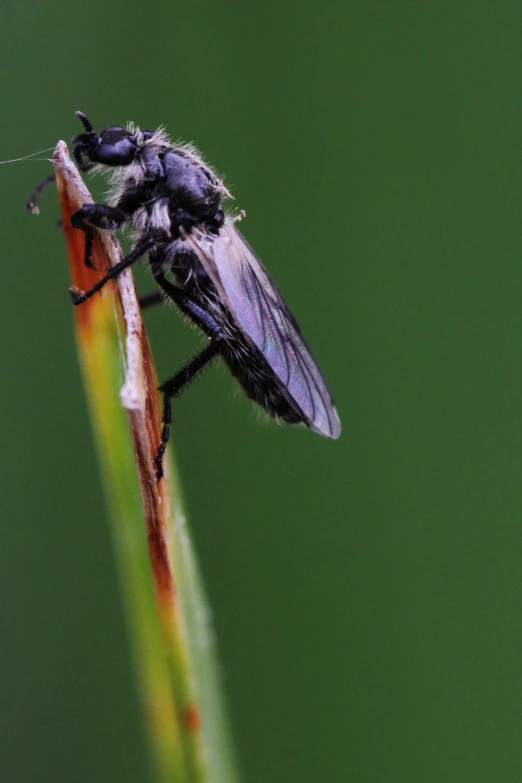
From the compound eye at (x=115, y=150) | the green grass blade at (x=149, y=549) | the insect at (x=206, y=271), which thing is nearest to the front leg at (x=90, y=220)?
the green grass blade at (x=149, y=549)

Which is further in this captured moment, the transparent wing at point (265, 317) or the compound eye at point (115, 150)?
the compound eye at point (115, 150)

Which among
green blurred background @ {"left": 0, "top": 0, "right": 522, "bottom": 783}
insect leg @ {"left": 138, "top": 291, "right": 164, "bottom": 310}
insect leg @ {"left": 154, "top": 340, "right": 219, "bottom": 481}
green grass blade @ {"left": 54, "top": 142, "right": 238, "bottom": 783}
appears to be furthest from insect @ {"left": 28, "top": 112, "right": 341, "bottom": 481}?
green grass blade @ {"left": 54, "top": 142, "right": 238, "bottom": 783}

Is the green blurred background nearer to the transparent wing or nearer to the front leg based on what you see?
the transparent wing

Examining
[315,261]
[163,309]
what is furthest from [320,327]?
[163,309]

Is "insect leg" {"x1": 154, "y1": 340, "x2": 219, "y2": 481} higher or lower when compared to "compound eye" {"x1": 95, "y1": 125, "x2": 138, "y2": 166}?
lower

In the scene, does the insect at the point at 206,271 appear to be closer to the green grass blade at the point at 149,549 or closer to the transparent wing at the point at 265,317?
the transparent wing at the point at 265,317
